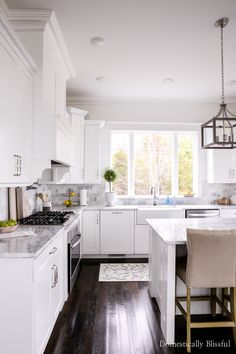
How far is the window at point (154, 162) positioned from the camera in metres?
5.18

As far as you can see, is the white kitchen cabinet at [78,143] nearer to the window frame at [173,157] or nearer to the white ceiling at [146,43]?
the white ceiling at [146,43]

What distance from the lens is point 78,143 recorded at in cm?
457

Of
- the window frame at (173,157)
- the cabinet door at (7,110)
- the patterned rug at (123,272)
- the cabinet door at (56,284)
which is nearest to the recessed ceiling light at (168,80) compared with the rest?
the window frame at (173,157)

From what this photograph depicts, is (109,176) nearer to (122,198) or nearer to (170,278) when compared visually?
(122,198)

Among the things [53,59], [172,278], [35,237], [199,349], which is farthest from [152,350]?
[53,59]

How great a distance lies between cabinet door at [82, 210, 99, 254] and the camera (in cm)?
434

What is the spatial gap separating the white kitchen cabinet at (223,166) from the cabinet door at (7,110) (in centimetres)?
382

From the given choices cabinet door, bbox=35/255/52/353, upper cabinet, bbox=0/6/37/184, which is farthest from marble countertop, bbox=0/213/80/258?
upper cabinet, bbox=0/6/37/184

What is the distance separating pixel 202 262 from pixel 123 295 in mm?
1495

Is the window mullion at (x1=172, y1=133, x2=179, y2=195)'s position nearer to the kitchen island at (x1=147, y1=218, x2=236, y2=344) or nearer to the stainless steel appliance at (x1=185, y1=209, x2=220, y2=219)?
the stainless steel appliance at (x1=185, y1=209, x2=220, y2=219)

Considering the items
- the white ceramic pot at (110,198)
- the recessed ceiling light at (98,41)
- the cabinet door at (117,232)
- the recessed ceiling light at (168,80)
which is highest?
the recessed ceiling light at (168,80)

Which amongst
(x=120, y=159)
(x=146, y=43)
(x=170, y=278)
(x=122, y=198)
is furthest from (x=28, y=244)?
(x=120, y=159)

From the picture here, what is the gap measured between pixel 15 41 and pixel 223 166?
13.5 ft

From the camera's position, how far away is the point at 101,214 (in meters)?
4.36
